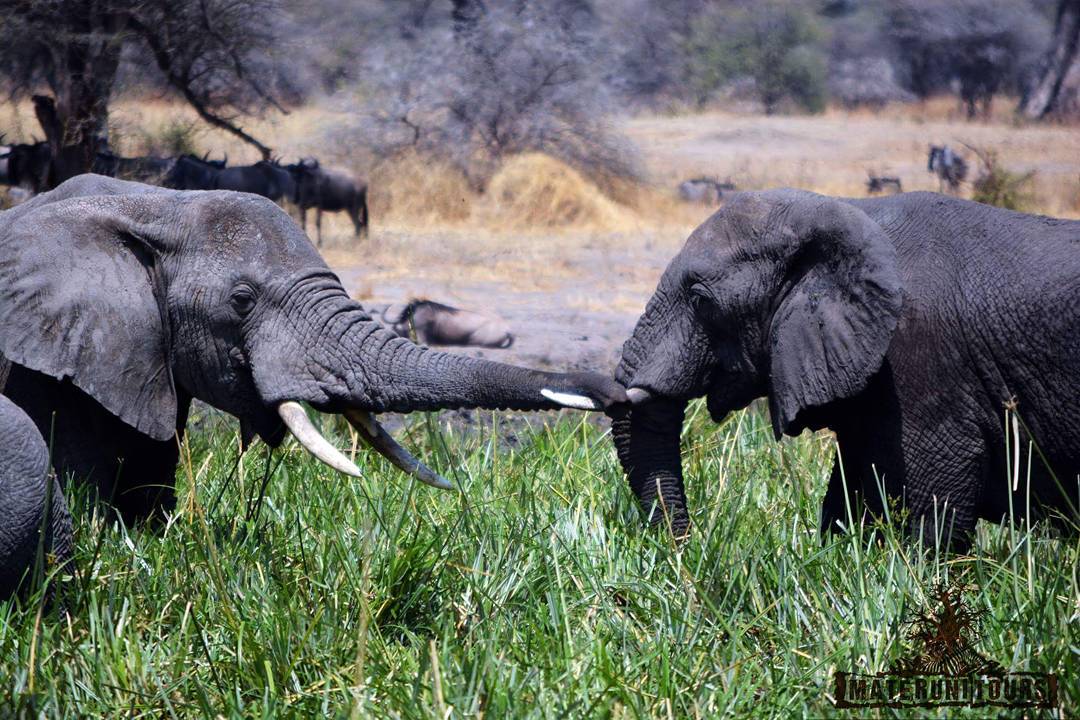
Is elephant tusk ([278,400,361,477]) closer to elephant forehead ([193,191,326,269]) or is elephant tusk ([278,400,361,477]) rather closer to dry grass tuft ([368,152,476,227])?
elephant forehead ([193,191,326,269])

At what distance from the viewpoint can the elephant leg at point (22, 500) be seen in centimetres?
342

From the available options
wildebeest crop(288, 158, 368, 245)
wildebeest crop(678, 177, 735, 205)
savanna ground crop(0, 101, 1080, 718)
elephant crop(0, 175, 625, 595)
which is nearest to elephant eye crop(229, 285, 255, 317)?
elephant crop(0, 175, 625, 595)

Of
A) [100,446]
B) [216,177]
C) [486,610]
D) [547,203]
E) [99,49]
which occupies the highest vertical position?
[100,446]

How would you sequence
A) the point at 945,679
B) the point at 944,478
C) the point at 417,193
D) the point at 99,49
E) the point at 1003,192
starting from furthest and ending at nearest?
the point at 417,193 → the point at 1003,192 → the point at 99,49 → the point at 944,478 → the point at 945,679

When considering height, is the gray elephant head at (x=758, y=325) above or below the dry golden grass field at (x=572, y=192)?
above

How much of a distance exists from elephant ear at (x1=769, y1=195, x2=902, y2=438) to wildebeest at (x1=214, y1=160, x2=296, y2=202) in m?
11.7

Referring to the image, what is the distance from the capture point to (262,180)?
16266 mm

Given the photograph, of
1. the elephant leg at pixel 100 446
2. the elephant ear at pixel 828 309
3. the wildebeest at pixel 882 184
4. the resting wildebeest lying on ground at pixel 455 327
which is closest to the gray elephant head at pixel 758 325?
the elephant ear at pixel 828 309

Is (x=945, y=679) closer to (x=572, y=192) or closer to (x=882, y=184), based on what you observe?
(x=572, y=192)

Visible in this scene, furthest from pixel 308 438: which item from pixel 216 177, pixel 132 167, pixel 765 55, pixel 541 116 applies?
pixel 765 55

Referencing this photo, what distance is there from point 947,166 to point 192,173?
8997 mm

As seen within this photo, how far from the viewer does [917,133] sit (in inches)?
886

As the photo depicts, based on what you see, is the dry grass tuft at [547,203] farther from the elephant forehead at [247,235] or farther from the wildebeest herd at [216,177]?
the elephant forehead at [247,235]

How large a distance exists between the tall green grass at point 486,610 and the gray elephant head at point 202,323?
12.6 inches
